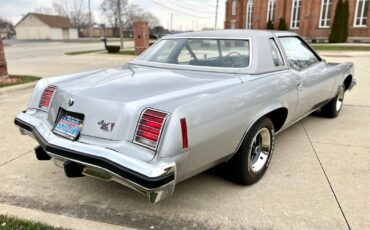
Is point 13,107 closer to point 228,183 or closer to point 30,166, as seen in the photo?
point 30,166

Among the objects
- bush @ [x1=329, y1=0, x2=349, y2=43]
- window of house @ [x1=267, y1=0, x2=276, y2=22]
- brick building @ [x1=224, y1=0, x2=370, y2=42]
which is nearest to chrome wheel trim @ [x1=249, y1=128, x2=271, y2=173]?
bush @ [x1=329, y1=0, x2=349, y2=43]

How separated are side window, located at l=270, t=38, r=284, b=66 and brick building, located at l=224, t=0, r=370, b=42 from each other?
32131 mm

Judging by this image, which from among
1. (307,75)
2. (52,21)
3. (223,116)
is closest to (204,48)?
(307,75)

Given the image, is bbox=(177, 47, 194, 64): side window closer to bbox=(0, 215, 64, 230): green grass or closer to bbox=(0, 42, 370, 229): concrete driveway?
bbox=(0, 42, 370, 229): concrete driveway

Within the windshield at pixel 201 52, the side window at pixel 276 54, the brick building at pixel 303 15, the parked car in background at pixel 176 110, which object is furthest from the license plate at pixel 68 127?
the brick building at pixel 303 15

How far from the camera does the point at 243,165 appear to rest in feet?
9.95

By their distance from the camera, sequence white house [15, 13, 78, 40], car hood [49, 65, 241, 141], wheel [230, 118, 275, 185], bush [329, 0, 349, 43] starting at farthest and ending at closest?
white house [15, 13, 78, 40] < bush [329, 0, 349, 43] < wheel [230, 118, 275, 185] < car hood [49, 65, 241, 141]

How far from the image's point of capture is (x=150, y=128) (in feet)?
7.46

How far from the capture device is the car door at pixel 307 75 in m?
3.93

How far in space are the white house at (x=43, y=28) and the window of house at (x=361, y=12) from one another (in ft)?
189

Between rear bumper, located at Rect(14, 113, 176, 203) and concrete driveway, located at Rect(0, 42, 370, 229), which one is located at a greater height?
rear bumper, located at Rect(14, 113, 176, 203)

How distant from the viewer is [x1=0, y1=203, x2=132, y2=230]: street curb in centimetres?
256

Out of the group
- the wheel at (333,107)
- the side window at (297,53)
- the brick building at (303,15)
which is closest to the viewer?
the side window at (297,53)

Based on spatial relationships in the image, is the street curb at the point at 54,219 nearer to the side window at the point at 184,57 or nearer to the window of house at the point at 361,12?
the side window at the point at 184,57
